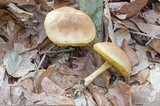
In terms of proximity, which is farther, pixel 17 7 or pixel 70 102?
pixel 17 7

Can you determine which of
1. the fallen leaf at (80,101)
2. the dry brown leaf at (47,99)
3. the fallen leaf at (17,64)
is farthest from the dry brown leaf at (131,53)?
the fallen leaf at (17,64)

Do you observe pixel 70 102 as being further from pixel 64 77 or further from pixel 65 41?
pixel 65 41

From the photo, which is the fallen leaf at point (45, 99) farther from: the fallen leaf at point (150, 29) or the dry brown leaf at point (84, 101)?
the fallen leaf at point (150, 29)

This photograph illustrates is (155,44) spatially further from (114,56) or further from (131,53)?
(114,56)

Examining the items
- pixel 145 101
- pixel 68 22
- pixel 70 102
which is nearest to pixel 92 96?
pixel 70 102

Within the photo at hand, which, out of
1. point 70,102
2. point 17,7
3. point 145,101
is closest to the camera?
point 70,102

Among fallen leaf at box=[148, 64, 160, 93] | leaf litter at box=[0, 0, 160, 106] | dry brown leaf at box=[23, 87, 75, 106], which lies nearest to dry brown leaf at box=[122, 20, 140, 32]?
leaf litter at box=[0, 0, 160, 106]

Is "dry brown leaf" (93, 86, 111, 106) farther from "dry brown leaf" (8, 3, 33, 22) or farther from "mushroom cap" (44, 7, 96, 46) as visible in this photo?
"dry brown leaf" (8, 3, 33, 22)
